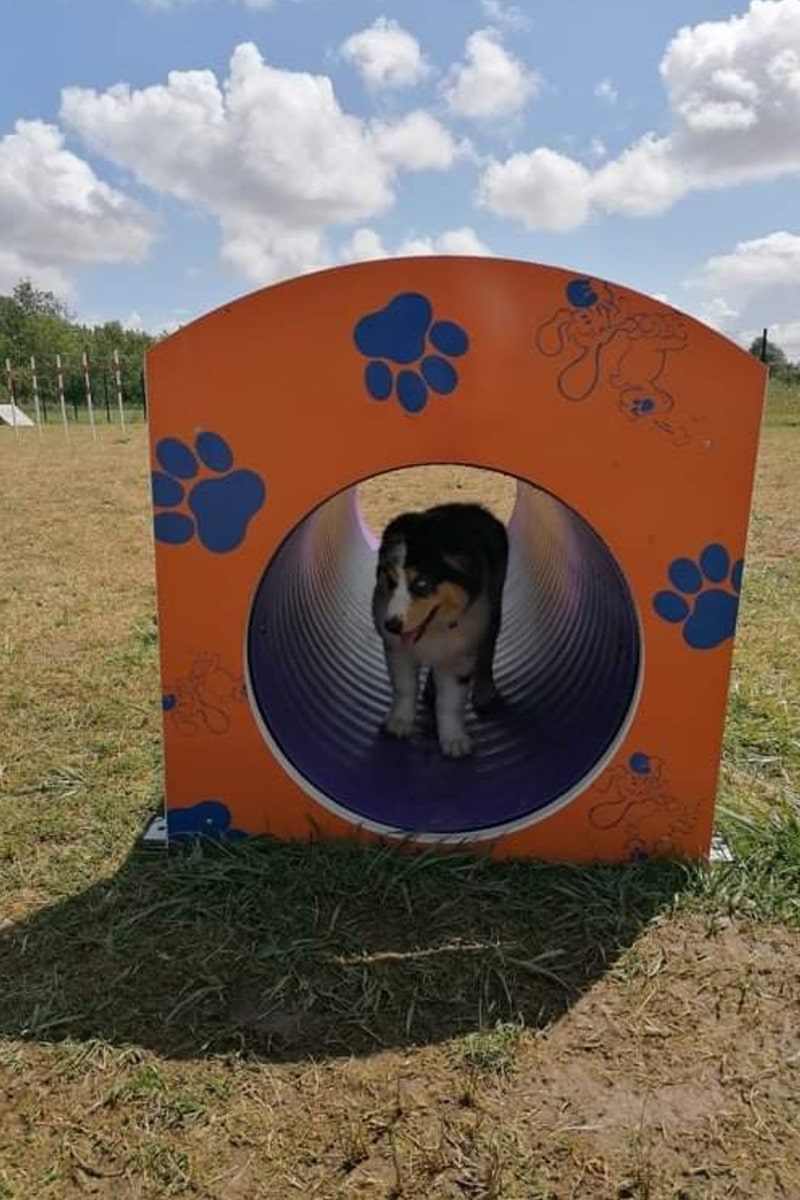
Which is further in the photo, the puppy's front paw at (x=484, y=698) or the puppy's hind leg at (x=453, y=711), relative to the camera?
the puppy's front paw at (x=484, y=698)

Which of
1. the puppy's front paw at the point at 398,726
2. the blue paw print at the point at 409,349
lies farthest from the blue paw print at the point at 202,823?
the blue paw print at the point at 409,349

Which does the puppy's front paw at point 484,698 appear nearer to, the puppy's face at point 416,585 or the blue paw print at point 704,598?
the puppy's face at point 416,585

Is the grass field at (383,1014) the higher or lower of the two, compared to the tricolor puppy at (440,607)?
lower

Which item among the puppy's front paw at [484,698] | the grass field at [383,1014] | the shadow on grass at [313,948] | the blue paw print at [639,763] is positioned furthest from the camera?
the puppy's front paw at [484,698]

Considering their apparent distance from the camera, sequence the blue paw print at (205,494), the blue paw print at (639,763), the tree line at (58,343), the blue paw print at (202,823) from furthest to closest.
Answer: the tree line at (58,343) < the blue paw print at (202,823) < the blue paw print at (639,763) < the blue paw print at (205,494)

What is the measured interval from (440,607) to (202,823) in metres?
1.25

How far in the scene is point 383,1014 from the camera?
264 cm

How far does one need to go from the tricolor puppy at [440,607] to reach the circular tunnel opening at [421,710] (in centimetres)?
21

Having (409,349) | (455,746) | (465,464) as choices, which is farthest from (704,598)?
(455,746)

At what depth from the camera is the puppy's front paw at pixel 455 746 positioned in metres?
Result: 4.10

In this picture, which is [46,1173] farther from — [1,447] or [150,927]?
[1,447]

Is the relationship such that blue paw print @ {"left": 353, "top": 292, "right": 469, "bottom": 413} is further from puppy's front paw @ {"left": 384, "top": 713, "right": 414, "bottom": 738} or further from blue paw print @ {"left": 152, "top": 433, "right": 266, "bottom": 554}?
puppy's front paw @ {"left": 384, "top": 713, "right": 414, "bottom": 738}

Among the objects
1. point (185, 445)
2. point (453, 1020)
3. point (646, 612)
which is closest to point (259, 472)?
point (185, 445)

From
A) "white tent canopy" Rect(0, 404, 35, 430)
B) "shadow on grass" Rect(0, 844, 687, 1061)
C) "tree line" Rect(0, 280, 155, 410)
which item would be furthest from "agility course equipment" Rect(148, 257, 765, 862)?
"tree line" Rect(0, 280, 155, 410)
